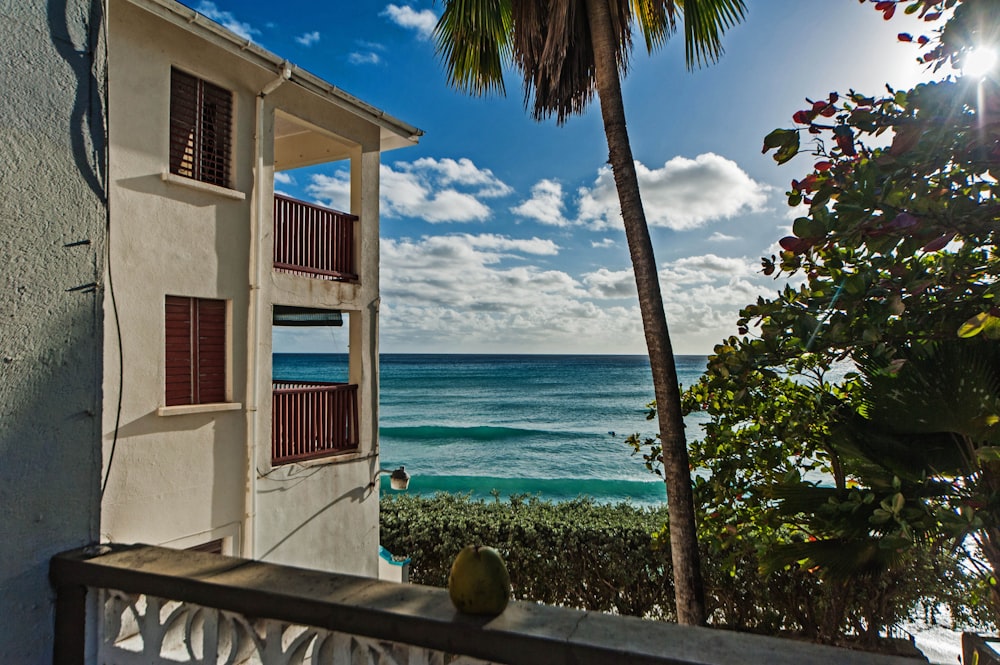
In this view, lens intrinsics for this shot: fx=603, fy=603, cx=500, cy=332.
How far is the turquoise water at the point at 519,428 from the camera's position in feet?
109

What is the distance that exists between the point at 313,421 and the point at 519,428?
37.7m

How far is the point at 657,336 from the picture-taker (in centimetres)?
608

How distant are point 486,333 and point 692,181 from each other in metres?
58.8

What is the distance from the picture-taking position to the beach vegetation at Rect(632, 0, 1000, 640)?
1835mm

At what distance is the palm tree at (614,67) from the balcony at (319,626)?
473cm

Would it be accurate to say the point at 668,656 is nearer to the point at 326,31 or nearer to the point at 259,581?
the point at 259,581

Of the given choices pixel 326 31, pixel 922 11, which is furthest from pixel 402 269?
pixel 922 11

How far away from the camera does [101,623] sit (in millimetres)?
1913

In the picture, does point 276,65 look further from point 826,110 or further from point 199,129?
point 826,110

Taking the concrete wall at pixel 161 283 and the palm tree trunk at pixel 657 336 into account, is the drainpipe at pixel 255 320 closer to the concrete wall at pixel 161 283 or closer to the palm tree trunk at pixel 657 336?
the concrete wall at pixel 161 283

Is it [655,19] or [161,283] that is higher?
[655,19]

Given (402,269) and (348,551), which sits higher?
(402,269)

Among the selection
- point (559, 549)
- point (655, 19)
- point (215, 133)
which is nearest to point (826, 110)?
point (655, 19)

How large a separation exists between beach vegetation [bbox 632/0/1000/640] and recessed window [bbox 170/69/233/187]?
692cm
